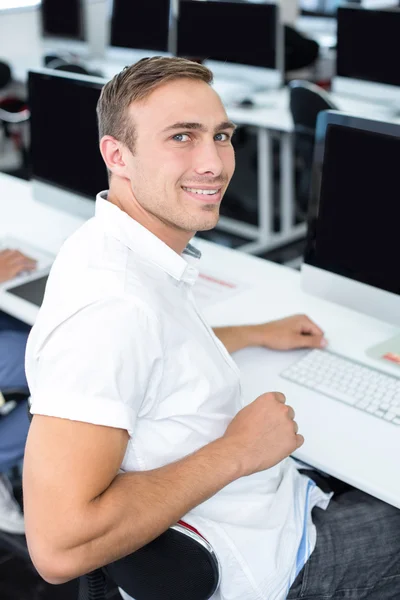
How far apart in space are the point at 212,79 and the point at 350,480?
77 centimetres

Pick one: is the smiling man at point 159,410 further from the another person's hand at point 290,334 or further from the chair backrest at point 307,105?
the chair backrest at point 307,105

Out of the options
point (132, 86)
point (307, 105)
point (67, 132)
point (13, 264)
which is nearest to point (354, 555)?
point (132, 86)

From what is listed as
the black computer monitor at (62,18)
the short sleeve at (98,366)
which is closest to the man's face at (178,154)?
the short sleeve at (98,366)

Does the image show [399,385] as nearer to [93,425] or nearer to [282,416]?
[282,416]

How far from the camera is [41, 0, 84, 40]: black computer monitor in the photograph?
558cm

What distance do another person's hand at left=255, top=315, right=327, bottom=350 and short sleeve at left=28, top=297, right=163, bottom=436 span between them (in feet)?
2.07

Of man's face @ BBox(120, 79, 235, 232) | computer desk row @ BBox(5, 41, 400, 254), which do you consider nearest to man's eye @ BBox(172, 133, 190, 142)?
man's face @ BBox(120, 79, 235, 232)

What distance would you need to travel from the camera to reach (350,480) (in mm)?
1235

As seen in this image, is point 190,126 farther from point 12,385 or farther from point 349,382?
point 12,385

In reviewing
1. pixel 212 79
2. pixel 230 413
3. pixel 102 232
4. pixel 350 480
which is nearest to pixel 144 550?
pixel 230 413

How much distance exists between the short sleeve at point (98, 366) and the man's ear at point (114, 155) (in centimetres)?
29

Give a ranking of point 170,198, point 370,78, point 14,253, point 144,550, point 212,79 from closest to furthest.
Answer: point 144,550 < point 170,198 < point 212,79 < point 14,253 < point 370,78

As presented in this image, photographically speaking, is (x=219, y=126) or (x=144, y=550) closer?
(x=144, y=550)

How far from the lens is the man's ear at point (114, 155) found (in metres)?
1.20
